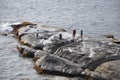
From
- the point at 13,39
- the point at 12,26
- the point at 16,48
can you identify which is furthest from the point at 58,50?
the point at 12,26

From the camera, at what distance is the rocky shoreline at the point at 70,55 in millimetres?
40000

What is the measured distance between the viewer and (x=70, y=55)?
1764 inches

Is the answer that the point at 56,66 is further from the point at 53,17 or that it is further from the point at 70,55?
the point at 53,17

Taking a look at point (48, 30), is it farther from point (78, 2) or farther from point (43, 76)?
point (78, 2)

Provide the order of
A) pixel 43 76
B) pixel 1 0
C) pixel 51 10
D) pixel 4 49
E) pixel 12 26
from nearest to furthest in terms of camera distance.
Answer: pixel 43 76 → pixel 4 49 → pixel 12 26 → pixel 51 10 → pixel 1 0

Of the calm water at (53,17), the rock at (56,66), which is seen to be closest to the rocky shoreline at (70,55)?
the rock at (56,66)

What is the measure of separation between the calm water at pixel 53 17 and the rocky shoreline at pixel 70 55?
1.80m

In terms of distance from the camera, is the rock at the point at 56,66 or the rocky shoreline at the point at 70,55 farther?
the rock at the point at 56,66

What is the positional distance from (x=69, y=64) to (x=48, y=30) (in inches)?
675

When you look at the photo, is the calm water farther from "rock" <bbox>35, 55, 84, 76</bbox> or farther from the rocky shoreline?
the rocky shoreline

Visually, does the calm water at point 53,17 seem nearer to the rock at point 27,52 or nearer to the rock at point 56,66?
the rock at point 27,52

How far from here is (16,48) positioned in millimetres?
51969

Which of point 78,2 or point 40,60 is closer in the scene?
point 40,60

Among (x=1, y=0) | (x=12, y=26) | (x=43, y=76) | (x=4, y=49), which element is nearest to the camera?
(x=43, y=76)
